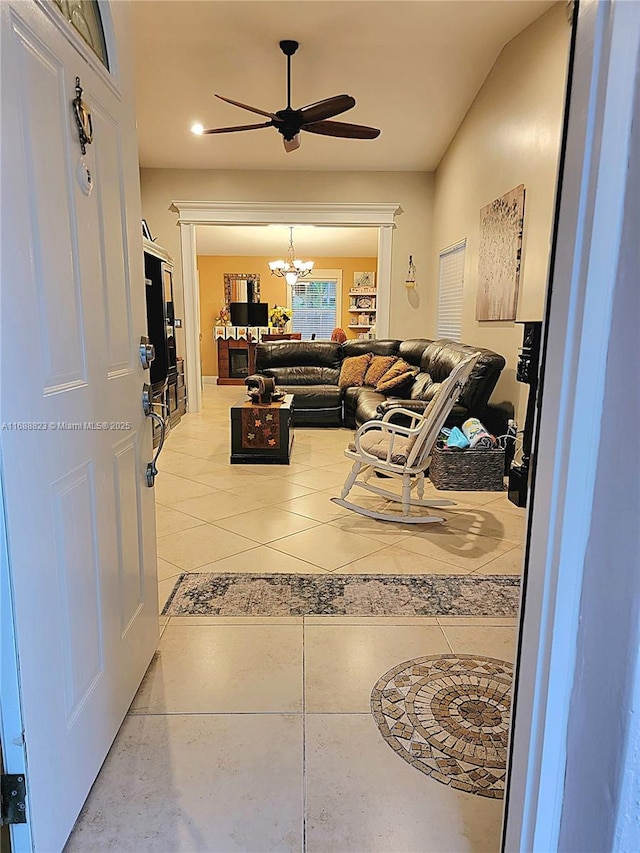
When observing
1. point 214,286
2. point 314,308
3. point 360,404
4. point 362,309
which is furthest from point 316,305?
point 360,404

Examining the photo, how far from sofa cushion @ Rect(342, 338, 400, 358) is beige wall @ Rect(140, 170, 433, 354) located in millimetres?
1366

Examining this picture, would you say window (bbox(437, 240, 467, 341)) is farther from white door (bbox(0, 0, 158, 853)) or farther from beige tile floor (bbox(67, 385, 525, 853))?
white door (bbox(0, 0, 158, 853))

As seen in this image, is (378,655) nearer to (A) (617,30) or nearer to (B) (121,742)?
(B) (121,742)

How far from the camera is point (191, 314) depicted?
7.02 meters

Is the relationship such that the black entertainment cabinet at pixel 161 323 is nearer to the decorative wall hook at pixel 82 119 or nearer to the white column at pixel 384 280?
the white column at pixel 384 280

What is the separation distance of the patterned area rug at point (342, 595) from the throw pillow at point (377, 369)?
3736 mm

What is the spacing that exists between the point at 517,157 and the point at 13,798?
15.0 ft

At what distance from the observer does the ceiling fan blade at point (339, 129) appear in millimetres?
4273

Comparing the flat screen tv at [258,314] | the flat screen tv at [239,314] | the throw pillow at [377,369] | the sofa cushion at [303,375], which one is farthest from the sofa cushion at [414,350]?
the flat screen tv at [239,314]

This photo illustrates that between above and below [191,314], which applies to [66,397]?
below

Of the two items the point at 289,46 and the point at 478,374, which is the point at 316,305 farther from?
the point at 478,374

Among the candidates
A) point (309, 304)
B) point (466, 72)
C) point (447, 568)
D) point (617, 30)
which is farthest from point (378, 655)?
point (309, 304)

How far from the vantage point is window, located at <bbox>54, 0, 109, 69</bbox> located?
123cm

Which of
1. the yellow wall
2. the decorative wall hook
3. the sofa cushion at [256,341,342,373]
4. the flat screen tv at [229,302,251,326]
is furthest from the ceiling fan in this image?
the yellow wall
